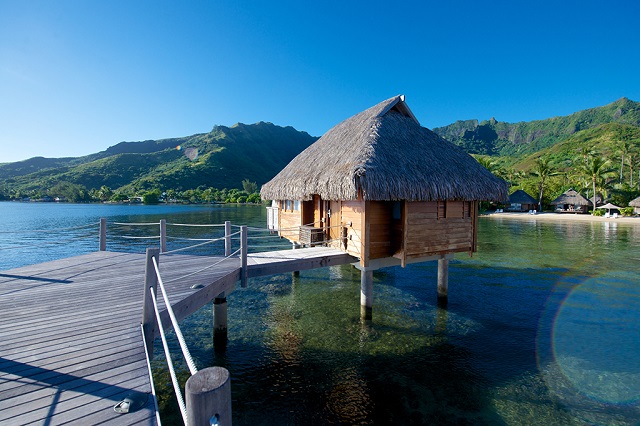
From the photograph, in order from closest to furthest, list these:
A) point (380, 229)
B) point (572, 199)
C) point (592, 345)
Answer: point (592, 345)
point (380, 229)
point (572, 199)

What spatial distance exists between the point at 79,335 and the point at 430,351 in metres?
7.77

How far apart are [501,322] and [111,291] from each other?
11115 millimetres

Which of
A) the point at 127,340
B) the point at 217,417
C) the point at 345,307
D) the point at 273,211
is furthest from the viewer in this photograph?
the point at 273,211

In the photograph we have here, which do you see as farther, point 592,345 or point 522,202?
point 522,202

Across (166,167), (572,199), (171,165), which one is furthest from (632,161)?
(171,165)

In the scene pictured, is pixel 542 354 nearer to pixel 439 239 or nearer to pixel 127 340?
pixel 439 239

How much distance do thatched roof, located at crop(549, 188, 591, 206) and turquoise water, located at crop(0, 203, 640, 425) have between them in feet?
153

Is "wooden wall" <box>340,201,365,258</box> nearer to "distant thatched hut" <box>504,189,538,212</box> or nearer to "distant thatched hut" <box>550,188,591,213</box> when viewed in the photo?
"distant thatched hut" <box>504,189,538,212</box>

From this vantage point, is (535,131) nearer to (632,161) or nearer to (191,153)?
(632,161)

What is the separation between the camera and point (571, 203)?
174ft

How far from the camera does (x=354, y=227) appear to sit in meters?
9.97

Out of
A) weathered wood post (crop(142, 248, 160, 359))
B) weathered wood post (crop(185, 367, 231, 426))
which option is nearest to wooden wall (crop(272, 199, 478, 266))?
weathered wood post (crop(142, 248, 160, 359))

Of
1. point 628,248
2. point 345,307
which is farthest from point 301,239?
point 628,248

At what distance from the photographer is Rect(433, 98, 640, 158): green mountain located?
14788cm
